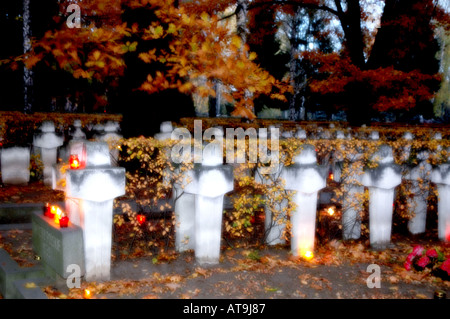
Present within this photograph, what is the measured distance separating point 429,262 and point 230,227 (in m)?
2.94

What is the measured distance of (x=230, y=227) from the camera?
20.0 feet

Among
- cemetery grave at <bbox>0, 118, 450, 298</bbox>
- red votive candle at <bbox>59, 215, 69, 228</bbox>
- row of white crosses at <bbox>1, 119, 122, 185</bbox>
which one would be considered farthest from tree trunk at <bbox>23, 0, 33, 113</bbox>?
red votive candle at <bbox>59, 215, 69, 228</bbox>

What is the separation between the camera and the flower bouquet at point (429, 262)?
5.36m

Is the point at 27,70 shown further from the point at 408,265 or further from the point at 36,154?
the point at 408,265

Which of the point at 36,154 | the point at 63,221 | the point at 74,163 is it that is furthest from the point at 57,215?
the point at 36,154

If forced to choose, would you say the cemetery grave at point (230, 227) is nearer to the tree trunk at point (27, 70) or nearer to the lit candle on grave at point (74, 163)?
the lit candle on grave at point (74, 163)

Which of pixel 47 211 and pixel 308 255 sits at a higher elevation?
pixel 47 211

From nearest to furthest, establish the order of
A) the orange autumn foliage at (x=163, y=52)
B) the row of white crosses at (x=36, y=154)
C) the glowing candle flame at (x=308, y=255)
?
the glowing candle flame at (x=308, y=255) → the orange autumn foliage at (x=163, y=52) → the row of white crosses at (x=36, y=154)

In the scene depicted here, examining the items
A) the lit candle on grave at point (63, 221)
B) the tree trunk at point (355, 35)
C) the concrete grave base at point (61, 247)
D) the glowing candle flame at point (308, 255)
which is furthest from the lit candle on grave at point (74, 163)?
the tree trunk at point (355, 35)

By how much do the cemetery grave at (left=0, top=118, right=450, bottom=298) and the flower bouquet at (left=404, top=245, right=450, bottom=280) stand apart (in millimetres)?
43

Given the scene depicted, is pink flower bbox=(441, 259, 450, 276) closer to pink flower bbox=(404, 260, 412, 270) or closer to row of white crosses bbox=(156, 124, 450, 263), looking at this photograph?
pink flower bbox=(404, 260, 412, 270)

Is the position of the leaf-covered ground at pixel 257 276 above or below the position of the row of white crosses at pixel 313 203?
below

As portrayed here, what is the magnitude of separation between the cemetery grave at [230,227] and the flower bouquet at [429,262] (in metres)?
0.04
